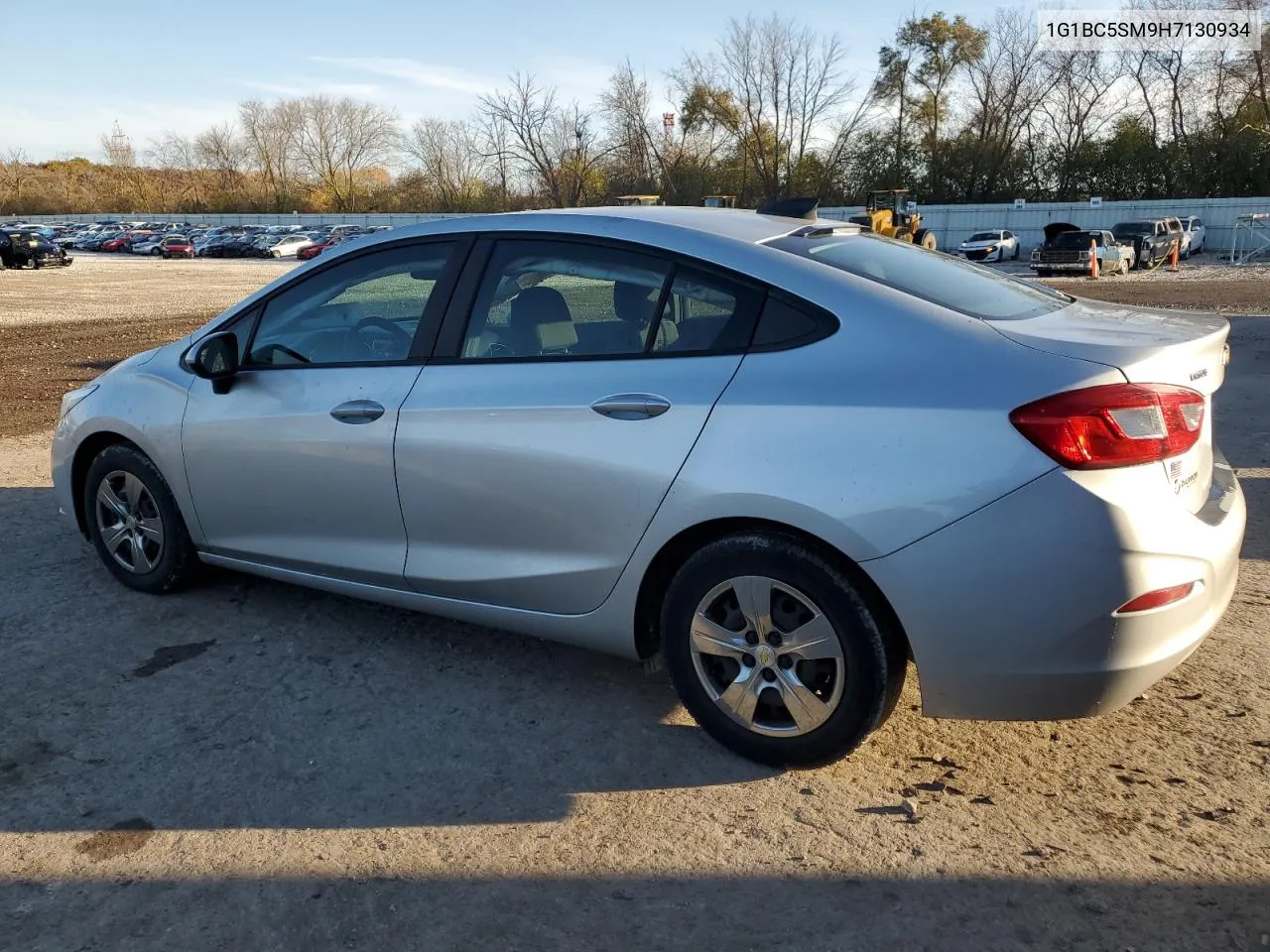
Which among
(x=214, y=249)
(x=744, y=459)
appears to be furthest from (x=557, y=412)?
(x=214, y=249)

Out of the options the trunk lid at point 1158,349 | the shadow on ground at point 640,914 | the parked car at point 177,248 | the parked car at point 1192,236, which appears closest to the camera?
the shadow on ground at point 640,914

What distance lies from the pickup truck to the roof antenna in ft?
117

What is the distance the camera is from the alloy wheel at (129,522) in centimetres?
460

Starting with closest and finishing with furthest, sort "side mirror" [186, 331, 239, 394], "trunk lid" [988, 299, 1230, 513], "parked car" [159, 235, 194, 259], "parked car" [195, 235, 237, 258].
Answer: "trunk lid" [988, 299, 1230, 513] < "side mirror" [186, 331, 239, 394] < "parked car" [159, 235, 194, 259] < "parked car" [195, 235, 237, 258]

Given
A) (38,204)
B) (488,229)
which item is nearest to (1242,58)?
(488,229)

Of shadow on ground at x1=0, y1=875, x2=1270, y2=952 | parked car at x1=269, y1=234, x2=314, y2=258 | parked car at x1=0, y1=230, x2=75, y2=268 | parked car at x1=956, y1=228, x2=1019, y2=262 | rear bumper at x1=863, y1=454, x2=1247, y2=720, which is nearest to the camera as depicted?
shadow on ground at x1=0, y1=875, x2=1270, y2=952

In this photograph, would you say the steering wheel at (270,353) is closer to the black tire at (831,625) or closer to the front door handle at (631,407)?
the front door handle at (631,407)

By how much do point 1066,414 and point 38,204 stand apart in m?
124

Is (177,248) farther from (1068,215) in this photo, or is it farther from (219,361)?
(219,361)

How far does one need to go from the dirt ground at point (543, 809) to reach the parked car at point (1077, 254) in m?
30.8

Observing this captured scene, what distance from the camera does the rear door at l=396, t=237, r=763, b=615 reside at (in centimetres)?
316

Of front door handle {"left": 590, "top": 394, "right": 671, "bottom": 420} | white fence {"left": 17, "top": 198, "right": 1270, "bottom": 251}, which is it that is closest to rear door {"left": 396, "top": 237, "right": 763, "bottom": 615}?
front door handle {"left": 590, "top": 394, "right": 671, "bottom": 420}

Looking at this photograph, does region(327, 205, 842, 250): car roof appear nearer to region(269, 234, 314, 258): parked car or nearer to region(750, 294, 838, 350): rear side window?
region(750, 294, 838, 350): rear side window

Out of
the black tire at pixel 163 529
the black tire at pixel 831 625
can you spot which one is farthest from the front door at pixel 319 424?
the black tire at pixel 831 625
